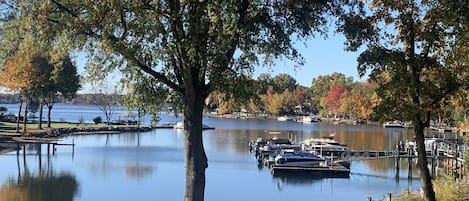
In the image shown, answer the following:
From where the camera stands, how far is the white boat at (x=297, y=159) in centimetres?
4100

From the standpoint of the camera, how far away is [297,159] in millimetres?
41625

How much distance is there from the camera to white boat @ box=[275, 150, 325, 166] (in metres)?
41.0

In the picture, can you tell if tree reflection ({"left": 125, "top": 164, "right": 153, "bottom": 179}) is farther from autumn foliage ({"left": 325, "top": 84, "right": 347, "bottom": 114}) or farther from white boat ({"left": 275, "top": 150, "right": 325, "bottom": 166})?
autumn foliage ({"left": 325, "top": 84, "right": 347, "bottom": 114})

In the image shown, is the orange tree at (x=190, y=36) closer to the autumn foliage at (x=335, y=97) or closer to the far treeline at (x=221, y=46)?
the far treeline at (x=221, y=46)

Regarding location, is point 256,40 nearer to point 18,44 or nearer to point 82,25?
point 82,25

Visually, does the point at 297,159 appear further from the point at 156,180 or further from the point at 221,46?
the point at 221,46

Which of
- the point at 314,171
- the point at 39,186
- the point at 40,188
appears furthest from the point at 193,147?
the point at 314,171

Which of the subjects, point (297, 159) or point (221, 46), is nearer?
point (221, 46)

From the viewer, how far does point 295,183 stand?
3581 centimetres

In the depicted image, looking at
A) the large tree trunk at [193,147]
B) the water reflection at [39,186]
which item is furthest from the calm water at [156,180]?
the large tree trunk at [193,147]

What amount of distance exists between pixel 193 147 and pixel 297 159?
1192 inches

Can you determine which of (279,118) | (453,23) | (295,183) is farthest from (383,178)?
(279,118)

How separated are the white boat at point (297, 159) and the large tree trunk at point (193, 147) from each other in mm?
28908

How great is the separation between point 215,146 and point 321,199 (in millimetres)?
30074
